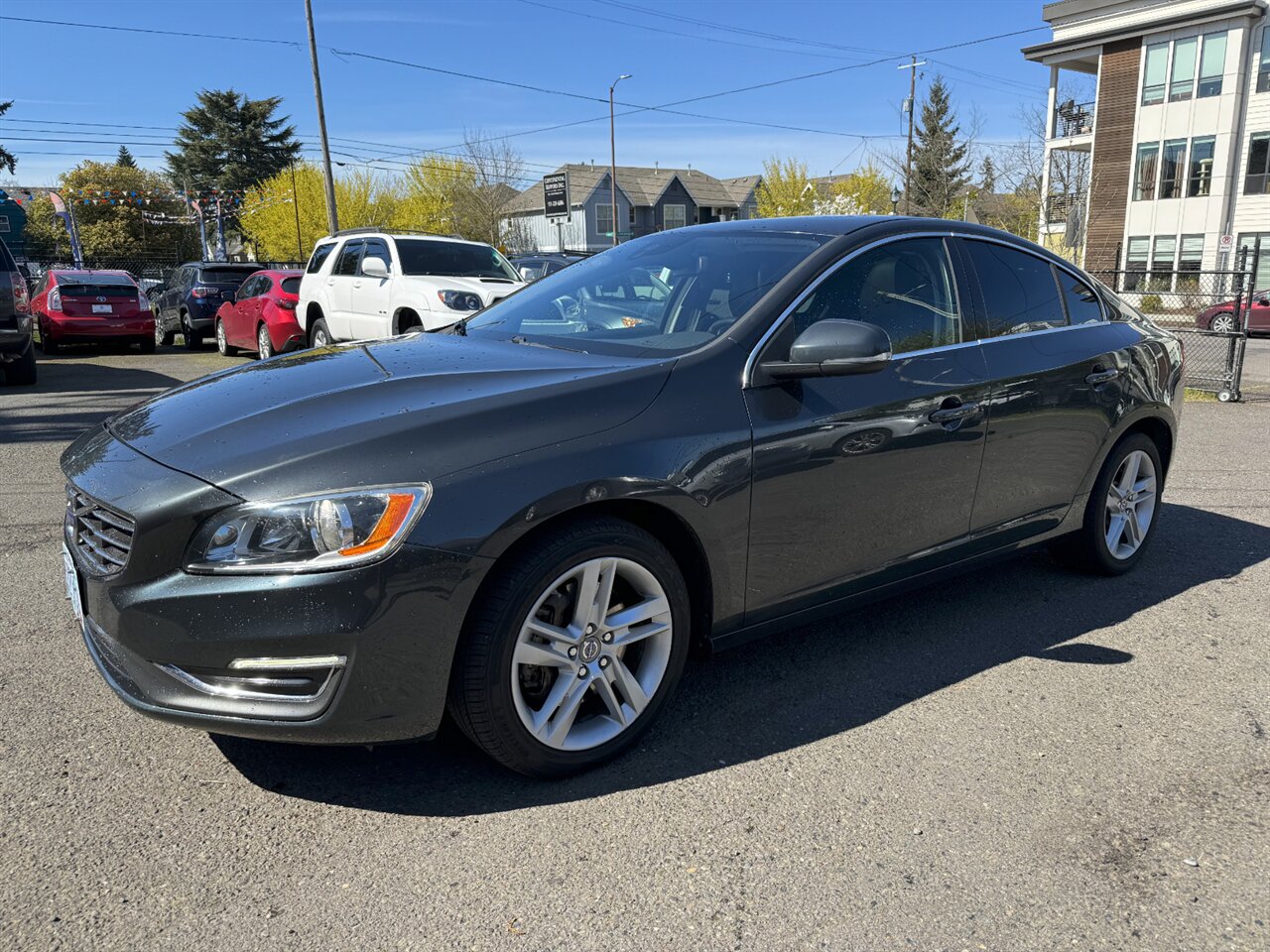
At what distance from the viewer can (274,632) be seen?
2.39 metres

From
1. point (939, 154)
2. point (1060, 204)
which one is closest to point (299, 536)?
point (1060, 204)

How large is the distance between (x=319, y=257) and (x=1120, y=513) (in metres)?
11.0

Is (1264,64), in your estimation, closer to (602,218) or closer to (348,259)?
(348,259)

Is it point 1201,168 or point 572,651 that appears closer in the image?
point 572,651

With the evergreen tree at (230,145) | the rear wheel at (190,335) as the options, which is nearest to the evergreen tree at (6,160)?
the evergreen tree at (230,145)

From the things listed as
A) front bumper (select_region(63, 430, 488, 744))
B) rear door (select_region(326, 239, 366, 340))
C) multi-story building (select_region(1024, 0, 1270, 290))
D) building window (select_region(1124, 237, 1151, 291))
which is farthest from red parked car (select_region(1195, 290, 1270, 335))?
building window (select_region(1124, 237, 1151, 291))

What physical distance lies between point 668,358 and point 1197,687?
7.70 ft

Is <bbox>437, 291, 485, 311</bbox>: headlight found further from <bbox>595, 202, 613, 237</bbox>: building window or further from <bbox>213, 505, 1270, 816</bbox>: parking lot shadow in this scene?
<bbox>595, 202, 613, 237</bbox>: building window

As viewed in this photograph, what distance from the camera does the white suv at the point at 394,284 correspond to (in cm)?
1042

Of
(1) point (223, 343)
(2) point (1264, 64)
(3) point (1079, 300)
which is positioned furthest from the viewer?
(2) point (1264, 64)

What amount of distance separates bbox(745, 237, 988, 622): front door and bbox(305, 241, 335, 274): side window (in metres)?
10.4

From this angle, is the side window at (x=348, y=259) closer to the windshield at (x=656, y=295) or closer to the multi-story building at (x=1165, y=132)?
the windshield at (x=656, y=295)

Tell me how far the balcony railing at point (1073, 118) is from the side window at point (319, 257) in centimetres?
3612

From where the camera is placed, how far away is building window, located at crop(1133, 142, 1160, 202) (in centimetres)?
3566
